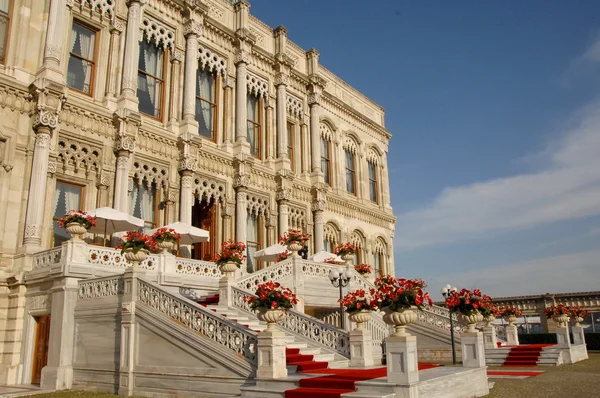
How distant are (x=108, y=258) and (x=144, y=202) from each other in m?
4.69

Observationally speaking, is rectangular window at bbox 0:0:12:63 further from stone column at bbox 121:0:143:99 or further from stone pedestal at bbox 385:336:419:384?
stone pedestal at bbox 385:336:419:384

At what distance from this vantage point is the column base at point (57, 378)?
1361 centimetres

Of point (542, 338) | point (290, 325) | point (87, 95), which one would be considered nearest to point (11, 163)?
point (87, 95)

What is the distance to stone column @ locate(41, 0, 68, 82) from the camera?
1669cm

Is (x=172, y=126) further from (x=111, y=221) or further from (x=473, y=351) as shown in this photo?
(x=473, y=351)

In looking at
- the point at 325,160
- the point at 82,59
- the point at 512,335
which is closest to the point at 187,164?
the point at 82,59

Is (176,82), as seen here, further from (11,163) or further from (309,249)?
(309,249)

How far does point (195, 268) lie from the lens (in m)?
17.5

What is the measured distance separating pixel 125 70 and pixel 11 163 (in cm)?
558

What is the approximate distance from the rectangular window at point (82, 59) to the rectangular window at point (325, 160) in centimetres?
1472

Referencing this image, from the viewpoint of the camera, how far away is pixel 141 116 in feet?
64.0

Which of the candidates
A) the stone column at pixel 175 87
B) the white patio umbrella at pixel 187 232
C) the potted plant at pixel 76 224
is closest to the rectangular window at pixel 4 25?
the potted plant at pixel 76 224

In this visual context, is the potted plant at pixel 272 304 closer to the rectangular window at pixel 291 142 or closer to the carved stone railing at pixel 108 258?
the carved stone railing at pixel 108 258

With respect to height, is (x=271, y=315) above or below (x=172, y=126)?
below
